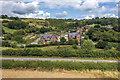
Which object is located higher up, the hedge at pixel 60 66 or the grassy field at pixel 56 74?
the hedge at pixel 60 66

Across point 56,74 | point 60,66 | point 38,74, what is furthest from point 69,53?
point 38,74

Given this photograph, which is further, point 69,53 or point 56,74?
point 69,53

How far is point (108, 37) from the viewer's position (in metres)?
48.0

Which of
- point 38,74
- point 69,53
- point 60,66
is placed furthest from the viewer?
point 69,53

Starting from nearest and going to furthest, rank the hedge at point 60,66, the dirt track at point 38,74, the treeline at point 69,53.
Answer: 1. the dirt track at point 38,74
2. the hedge at point 60,66
3. the treeline at point 69,53

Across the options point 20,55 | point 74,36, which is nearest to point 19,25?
point 74,36

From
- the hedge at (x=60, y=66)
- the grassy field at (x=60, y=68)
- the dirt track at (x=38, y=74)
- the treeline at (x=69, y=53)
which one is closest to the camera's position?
the dirt track at (x=38, y=74)

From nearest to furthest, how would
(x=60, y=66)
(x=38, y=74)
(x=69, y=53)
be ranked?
1. (x=38, y=74)
2. (x=60, y=66)
3. (x=69, y=53)

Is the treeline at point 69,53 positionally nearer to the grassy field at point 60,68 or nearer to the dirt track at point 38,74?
the grassy field at point 60,68

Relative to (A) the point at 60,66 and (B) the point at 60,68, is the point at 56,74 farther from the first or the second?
(A) the point at 60,66

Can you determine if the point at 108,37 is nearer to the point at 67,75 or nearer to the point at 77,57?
the point at 77,57

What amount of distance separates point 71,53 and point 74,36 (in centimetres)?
2828

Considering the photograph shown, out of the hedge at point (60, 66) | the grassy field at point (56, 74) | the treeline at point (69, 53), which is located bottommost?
the grassy field at point (56, 74)

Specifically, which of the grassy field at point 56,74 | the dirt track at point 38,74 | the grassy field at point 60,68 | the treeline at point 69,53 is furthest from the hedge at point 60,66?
the treeline at point 69,53
